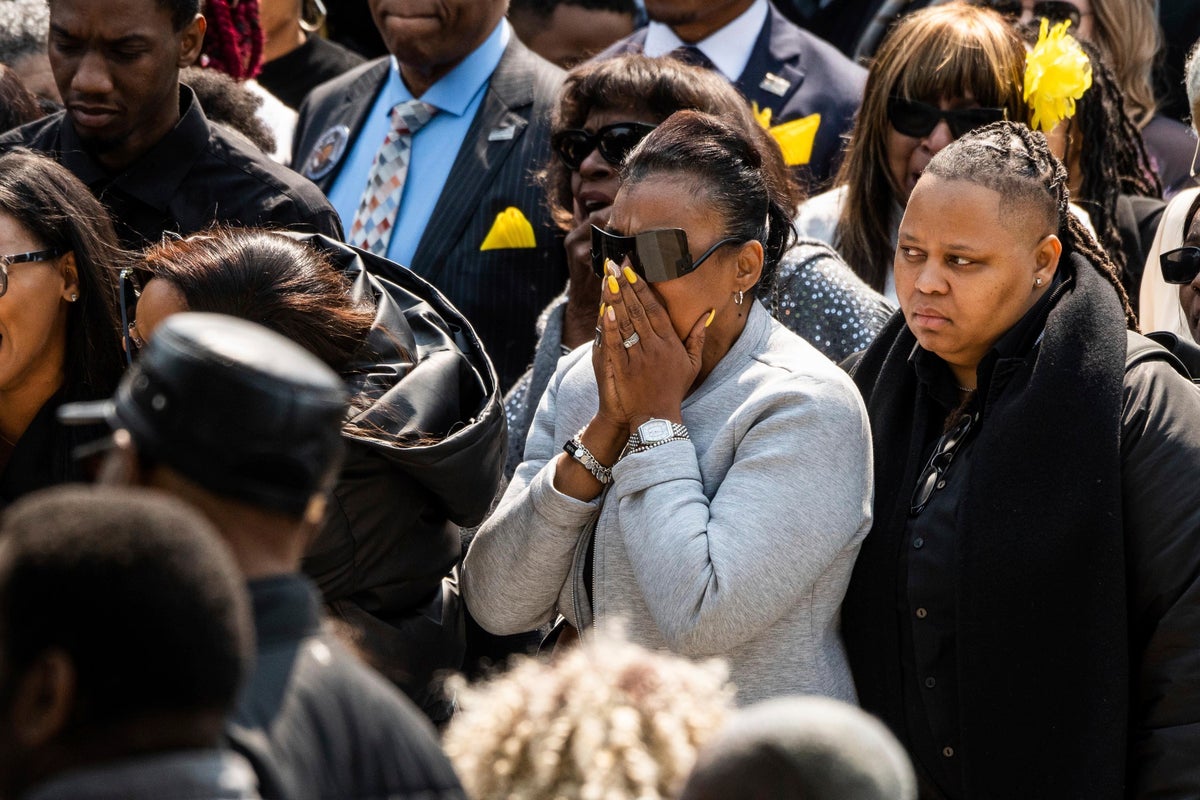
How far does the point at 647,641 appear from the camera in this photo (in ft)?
9.96

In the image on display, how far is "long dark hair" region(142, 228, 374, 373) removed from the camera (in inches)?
121

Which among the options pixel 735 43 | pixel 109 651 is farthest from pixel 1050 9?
pixel 109 651

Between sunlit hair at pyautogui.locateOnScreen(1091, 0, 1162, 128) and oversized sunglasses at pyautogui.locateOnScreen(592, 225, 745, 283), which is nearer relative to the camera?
oversized sunglasses at pyautogui.locateOnScreen(592, 225, 745, 283)

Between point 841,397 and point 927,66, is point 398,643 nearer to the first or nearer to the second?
point 841,397

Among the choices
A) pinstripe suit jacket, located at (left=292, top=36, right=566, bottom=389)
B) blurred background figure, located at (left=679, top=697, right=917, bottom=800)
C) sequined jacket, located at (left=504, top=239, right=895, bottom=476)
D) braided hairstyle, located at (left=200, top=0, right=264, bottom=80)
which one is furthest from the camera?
braided hairstyle, located at (left=200, top=0, right=264, bottom=80)

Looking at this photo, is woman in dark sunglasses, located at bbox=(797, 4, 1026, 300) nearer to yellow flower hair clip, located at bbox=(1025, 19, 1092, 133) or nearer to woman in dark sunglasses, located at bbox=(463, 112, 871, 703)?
yellow flower hair clip, located at bbox=(1025, 19, 1092, 133)

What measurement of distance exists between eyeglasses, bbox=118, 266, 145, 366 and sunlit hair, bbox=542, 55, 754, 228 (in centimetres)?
132

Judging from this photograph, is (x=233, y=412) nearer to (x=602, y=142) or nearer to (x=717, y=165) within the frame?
(x=717, y=165)

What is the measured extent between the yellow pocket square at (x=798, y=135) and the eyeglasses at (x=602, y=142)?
1.04 meters

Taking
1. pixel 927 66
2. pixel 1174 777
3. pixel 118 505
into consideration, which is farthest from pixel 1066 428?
pixel 118 505

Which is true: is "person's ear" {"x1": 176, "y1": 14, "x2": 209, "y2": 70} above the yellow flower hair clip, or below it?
below

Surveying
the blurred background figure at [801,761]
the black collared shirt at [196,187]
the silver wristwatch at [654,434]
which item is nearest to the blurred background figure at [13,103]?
the black collared shirt at [196,187]

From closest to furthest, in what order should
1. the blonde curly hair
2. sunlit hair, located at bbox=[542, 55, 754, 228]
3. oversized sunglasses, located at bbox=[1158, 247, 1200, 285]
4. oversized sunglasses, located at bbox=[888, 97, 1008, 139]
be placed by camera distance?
1. the blonde curly hair
2. oversized sunglasses, located at bbox=[1158, 247, 1200, 285]
3. sunlit hair, located at bbox=[542, 55, 754, 228]
4. oversized sunglasses, located at bbox=[888, 97, 1008, 139]

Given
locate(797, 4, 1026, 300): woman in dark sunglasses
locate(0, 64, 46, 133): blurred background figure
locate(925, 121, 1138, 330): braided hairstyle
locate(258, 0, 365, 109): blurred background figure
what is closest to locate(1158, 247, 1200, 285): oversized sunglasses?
locate(925, 121, 1138, 330): braided hairstyle
